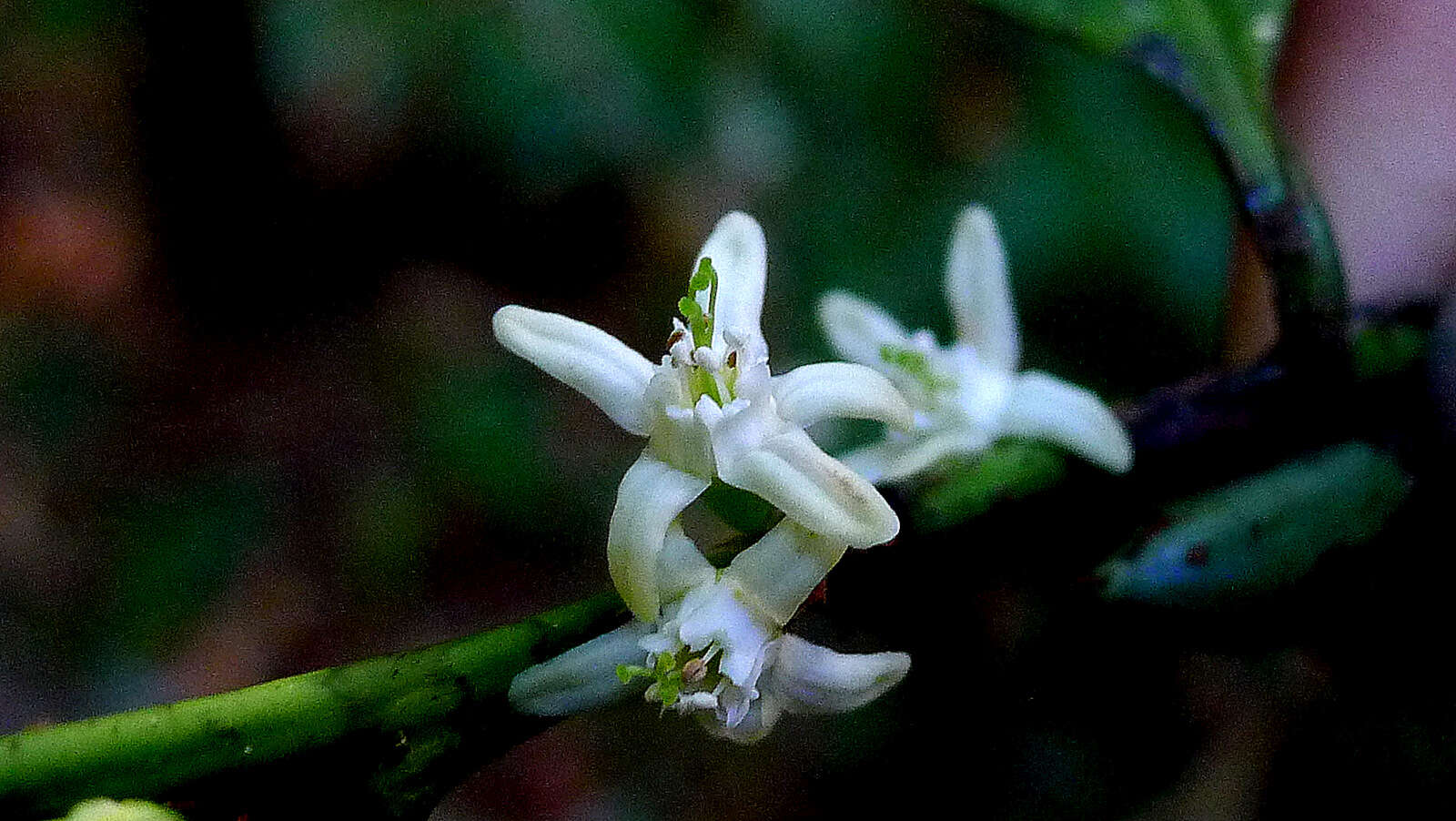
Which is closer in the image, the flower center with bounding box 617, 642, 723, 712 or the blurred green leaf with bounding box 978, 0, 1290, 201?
the flower center with bounding box 617, 642, 723, 712

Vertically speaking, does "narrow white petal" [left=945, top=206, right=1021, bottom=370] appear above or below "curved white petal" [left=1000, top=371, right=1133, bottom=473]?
above

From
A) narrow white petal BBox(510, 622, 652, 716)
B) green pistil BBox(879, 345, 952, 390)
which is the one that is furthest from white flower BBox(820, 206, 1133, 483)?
narrow white petal BBox(510, 622, 652, 716)

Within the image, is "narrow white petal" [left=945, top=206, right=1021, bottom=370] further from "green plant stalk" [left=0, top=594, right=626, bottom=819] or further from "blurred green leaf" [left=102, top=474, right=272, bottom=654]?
"blurred green leaf" [left=102, top=474, right=272, bottom=654]

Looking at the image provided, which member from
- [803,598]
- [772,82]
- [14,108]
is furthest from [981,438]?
[14,108]

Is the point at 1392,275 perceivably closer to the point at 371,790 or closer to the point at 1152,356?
the point at 1152,356

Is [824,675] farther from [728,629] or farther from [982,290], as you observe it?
[982,290]

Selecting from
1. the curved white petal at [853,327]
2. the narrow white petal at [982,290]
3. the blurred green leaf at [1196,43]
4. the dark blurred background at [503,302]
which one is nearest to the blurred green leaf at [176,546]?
the dark blurred background at [503,302]
